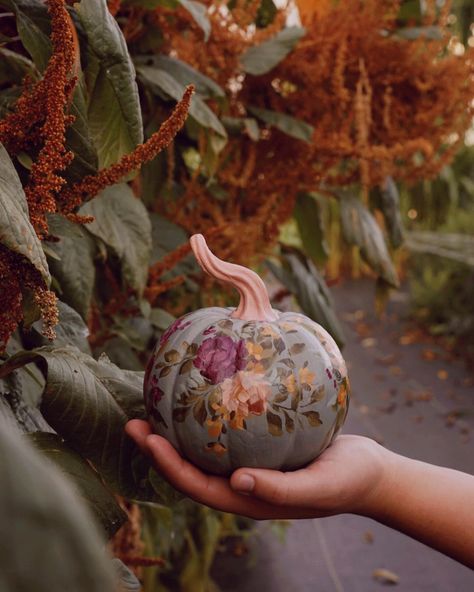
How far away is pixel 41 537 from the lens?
202mm

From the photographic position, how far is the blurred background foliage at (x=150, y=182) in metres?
0.53

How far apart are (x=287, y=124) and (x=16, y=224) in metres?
0.86

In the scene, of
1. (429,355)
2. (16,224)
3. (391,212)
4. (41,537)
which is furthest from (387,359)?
(41,537)

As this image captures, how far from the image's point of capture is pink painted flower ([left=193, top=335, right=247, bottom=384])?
604mm

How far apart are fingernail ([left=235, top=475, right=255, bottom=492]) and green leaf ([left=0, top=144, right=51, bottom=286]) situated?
219 millimetres

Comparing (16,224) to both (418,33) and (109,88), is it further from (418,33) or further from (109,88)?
(418,33)

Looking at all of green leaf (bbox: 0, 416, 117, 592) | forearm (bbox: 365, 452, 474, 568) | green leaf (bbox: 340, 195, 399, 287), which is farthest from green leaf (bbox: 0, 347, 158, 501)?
green leaf (bbox: 340, 195, 399, 287)

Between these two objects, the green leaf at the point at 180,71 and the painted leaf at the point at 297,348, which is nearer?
the painted leaf at the point at 297,348

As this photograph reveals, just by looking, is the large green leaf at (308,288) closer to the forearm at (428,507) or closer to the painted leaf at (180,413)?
the forearm at (428,507)

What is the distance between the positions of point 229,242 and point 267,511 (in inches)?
25.1

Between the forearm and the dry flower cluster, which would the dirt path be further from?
the forearm

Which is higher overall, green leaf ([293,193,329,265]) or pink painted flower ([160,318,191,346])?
pink painted flower ([160,318,191,346])

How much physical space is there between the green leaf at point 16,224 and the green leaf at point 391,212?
116 cm

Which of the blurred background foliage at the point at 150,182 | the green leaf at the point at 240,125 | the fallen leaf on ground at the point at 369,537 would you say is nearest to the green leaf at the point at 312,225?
the blurred background foliage at the point at 150,182
